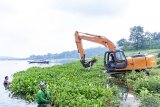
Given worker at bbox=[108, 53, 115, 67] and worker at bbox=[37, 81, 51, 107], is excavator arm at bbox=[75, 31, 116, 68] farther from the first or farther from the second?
worker at bbox=[37, 81, 51, 107]

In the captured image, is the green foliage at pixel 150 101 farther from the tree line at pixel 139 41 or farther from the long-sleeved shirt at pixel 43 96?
the tree line at pixel 139 41

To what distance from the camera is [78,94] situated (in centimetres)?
2395

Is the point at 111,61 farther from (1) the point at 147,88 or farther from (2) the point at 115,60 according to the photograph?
(1) the point at 147,88

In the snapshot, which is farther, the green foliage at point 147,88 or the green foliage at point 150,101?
the green foliage at point 147,88

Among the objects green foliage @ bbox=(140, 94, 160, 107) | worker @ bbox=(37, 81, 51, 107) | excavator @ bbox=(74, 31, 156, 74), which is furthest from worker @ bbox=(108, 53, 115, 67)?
green foliage @ bbox=(140, 94, 160, 107)

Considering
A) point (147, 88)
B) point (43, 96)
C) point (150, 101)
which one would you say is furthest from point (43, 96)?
point (147, 88)

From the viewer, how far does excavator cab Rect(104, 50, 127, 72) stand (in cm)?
3659

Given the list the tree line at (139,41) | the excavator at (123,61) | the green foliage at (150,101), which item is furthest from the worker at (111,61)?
the tree line at (139,41)

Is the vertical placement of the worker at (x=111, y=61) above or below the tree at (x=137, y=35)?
below

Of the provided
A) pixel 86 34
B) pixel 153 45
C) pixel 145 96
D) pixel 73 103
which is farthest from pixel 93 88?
pixel 153 45

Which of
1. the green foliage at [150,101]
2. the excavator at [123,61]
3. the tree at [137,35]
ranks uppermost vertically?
the tree at [137,35]

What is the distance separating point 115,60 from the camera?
36812 millimetres

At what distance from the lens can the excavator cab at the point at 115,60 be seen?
1441 inches

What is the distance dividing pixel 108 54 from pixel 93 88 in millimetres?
12309
